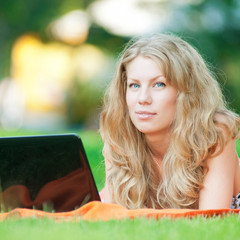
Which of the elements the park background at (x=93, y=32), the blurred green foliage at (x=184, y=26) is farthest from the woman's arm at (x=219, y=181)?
the blurred green foliage at (x=184, y=26)

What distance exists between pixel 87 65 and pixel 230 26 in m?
6.71

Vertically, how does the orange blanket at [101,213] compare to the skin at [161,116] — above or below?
below

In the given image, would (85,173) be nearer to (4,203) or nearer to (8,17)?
(4,203)

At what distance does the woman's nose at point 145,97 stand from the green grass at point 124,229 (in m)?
0.86

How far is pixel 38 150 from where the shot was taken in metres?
2.83

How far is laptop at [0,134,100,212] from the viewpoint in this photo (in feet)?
9.11

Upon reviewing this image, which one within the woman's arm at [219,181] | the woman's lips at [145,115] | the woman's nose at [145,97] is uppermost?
the woman's nose at [145,97]

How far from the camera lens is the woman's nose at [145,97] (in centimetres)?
310

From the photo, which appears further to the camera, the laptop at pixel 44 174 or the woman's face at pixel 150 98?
the woman's face at pixel 150 98

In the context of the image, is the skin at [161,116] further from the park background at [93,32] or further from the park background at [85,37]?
the park background at [93,32]

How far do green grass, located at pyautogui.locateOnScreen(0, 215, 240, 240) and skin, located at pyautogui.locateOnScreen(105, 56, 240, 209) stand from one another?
1.94 ft

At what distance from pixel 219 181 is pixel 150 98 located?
23.3 inches

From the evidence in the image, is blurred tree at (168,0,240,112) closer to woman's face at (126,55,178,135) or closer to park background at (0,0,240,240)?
park background at (0,0,240,240)

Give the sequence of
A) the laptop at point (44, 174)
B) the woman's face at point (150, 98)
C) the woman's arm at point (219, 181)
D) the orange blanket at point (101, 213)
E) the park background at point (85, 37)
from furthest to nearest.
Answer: the park background at point (85, 37)
the woman's face at point (150, 98)
the woman's arm at point (219, 181)
the laptop at point (44, 174)
the orange blanket at point (101, 213)
